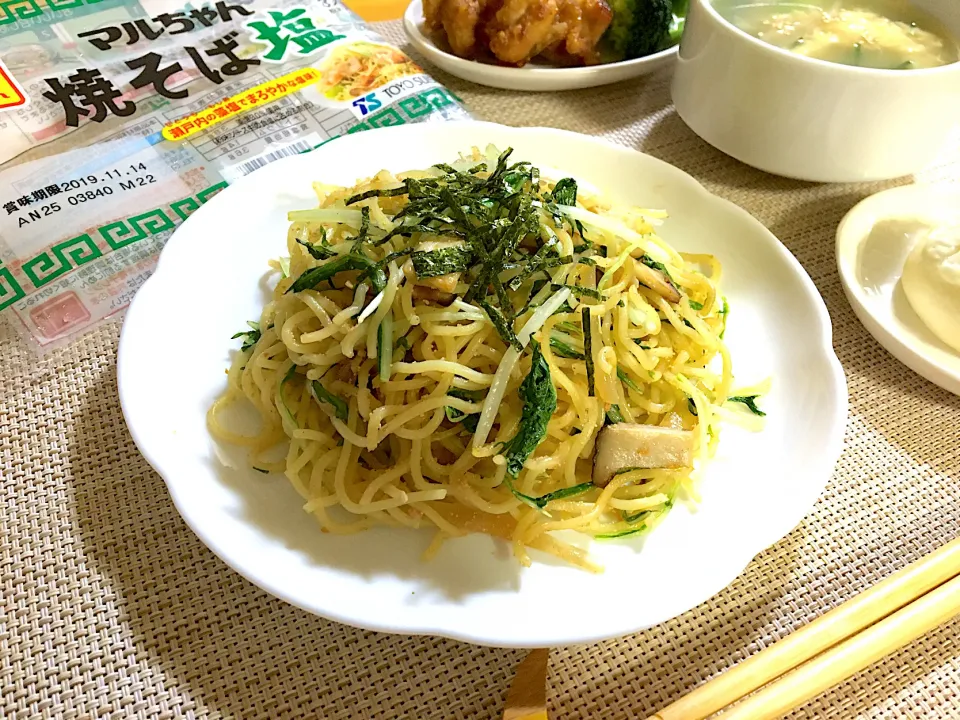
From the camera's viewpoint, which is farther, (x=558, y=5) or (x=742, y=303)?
(x=558, y=5)

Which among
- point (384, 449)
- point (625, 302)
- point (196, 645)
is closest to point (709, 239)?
point (625, 302)

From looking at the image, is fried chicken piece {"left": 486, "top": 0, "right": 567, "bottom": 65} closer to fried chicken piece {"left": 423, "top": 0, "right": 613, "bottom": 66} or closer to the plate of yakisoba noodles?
fried chicken piece {"left": 423, "top": 0, "right": 613, "bottom": 66}

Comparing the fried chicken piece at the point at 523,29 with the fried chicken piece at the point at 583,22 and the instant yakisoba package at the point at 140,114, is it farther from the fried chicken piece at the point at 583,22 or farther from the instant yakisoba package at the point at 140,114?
the instant yakisoba package at the point at 140,114

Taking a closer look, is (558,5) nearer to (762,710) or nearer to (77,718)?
(762,710)

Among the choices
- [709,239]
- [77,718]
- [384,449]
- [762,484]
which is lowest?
[77,718]

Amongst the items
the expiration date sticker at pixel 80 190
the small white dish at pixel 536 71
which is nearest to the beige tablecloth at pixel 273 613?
the expiration date sticker at pixel 80 190

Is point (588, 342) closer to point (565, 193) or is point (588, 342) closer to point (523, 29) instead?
point (565, 193)

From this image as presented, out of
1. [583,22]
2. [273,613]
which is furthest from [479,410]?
[583,22]
